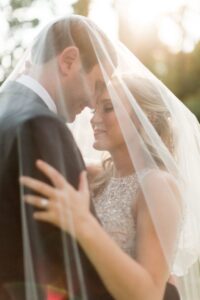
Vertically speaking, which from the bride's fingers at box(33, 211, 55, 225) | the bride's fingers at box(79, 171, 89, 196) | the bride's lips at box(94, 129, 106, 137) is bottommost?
the bride's lips at box(94, 129, 106, 137)

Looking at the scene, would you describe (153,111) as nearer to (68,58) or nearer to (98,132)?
(98,132)

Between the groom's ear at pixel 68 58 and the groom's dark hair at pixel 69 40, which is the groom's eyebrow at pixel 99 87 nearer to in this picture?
the groom's dark hair at pixel 69 40

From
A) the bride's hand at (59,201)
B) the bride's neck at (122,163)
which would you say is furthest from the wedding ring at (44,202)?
the bride's neck at (122,163)

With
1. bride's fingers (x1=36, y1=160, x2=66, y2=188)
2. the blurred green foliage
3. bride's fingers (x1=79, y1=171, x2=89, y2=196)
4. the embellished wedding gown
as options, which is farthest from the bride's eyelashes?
the blurred green foliage

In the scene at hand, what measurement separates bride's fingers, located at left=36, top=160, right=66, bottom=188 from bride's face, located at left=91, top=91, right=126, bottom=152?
1118mm

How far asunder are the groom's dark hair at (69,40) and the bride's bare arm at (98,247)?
→ 72 cm

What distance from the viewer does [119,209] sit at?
3.84 m

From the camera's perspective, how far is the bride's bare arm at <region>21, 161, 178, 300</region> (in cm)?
264

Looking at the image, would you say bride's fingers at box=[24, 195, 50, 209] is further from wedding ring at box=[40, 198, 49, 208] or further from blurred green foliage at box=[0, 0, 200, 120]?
blurred green foliage at box=[0, 0, 200, 120]

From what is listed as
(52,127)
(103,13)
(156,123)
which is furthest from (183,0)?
(52,127)

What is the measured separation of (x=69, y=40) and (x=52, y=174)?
836mm

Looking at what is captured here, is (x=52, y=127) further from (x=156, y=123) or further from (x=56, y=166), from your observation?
(x=156, y=123)

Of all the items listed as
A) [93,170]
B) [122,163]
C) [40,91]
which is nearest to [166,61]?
[93,170]

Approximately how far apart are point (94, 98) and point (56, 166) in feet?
2.62
